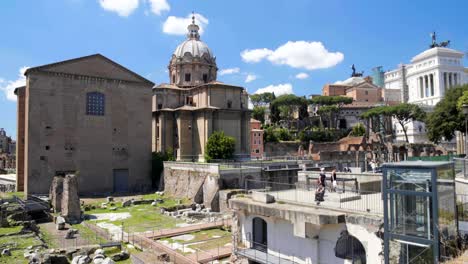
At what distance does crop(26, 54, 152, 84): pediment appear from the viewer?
113 feet

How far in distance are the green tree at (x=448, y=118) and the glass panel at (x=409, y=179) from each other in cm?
2827

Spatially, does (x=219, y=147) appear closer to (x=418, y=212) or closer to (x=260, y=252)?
(x=260, y=252)

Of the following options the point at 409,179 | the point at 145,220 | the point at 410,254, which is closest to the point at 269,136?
the point at 145,220

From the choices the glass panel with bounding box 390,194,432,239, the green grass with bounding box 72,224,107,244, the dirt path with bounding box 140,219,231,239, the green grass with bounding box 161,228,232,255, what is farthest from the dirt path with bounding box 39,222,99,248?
the glass panel with bounding box 390,194,432,239

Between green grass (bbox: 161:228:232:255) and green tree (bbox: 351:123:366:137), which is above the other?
green tree (bbox: 351:123:366:137)

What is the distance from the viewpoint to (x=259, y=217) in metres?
13.6

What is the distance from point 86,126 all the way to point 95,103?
2715 mm

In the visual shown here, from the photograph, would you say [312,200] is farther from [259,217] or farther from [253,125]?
[253,125]

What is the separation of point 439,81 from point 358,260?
3034 inches

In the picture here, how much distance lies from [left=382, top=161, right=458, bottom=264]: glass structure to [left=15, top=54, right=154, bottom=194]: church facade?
3138cm

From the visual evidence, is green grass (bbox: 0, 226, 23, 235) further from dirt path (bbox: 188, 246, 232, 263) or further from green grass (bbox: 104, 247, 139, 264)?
dirt path (bbox: 188, 246, 232, 263)

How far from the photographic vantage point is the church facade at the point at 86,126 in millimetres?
33094

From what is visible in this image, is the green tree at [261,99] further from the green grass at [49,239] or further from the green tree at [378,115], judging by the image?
the green grass at [49,239]

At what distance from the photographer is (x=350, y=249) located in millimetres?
10688
